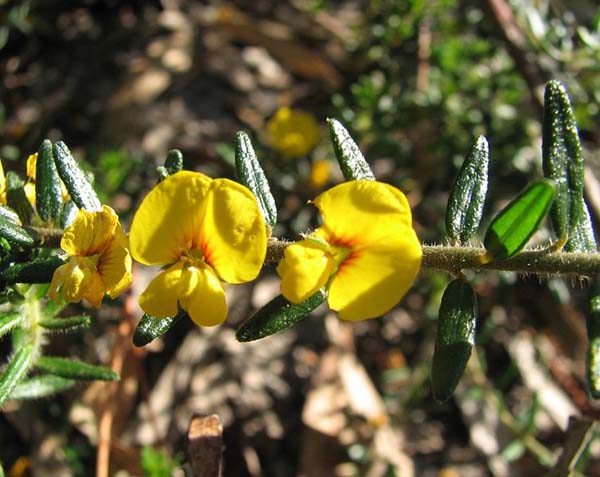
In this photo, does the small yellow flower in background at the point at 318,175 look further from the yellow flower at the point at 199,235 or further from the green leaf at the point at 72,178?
the yellow flower at the point at 199,235

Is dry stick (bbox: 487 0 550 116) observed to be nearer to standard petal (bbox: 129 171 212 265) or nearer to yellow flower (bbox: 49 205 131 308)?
standard petal (bbox: 129 171 212 265)

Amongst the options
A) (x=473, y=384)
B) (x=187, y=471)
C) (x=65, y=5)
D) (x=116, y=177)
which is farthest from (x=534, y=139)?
(x=65, y=5)

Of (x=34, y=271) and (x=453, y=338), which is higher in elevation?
(x=34, y=271)

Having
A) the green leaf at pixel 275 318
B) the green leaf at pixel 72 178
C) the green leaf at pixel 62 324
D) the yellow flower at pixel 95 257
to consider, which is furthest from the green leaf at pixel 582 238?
the green leaf at pixel 62 324

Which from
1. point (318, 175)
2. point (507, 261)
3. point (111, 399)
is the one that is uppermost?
point (507, 261)

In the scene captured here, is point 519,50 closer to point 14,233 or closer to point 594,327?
point 594,327

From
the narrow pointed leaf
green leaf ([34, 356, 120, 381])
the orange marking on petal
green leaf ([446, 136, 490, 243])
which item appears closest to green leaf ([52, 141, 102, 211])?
the narrow pointed leaf

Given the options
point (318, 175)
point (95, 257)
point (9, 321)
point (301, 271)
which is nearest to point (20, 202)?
point (9, 321)
